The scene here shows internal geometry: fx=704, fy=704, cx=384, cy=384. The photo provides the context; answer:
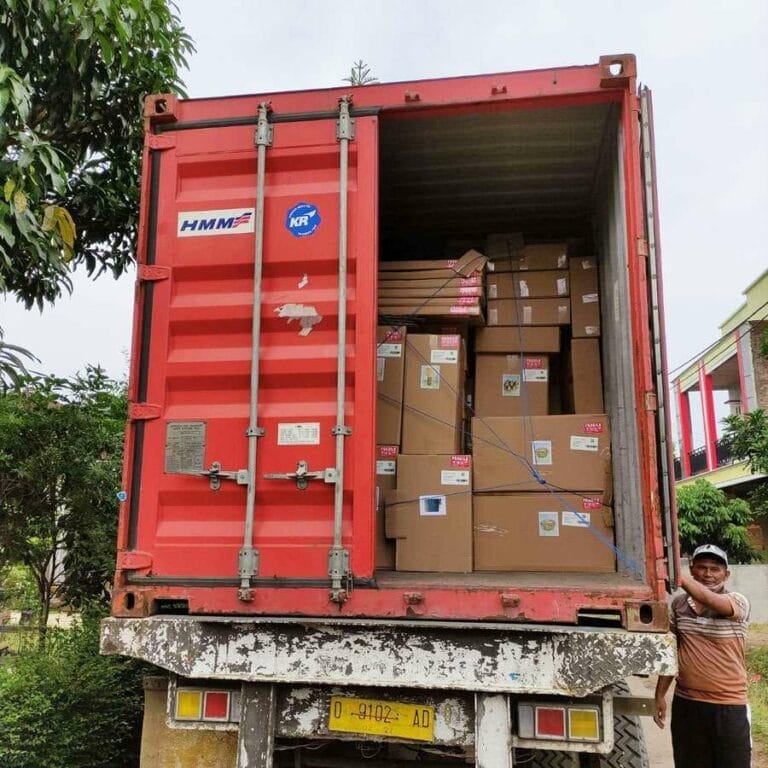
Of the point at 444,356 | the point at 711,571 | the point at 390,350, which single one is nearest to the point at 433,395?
the point at 444,356

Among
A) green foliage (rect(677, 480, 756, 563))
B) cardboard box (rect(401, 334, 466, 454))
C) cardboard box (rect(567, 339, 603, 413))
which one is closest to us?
cardboard box (rect(401, 334, 466, 454))

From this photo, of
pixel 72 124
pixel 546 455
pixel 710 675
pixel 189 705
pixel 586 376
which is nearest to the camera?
pixel 189 705

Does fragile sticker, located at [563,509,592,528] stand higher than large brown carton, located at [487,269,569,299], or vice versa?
large brown carton, located at [487,269,569,299]

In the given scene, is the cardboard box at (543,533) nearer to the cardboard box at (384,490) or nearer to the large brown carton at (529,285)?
the cardboard box at (384,490)

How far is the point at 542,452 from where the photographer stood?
341 cm

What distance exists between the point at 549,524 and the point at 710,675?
93cm

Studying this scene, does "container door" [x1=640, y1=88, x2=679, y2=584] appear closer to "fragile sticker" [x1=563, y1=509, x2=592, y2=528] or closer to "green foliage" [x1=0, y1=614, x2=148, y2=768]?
"fragile sticker" [x1=563, y1=509, x2=592, y2=528]

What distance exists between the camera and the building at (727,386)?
15266mm

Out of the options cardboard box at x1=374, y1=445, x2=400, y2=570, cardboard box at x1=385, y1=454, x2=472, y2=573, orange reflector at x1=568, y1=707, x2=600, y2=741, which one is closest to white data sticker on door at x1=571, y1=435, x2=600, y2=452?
cardboard box at x1=385, y1=454, x2=472, y2=573

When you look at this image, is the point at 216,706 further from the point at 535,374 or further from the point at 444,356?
the point at 535,374

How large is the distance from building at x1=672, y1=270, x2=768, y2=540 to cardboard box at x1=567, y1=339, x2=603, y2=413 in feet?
31.3

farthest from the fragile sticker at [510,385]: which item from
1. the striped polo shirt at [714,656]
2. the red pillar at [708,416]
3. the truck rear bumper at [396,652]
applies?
the red pillar at [708,416]

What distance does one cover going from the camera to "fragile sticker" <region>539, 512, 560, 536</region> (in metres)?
3.30

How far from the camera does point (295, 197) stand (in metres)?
2.97
